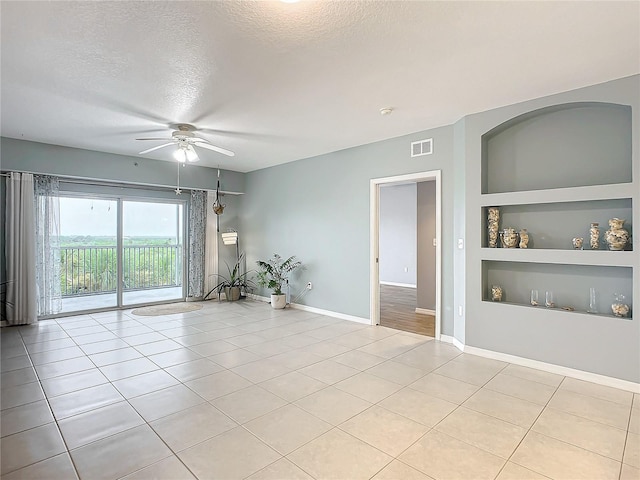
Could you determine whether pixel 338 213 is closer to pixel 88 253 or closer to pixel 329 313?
pixel 329 313

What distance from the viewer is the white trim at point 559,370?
302 centimetres

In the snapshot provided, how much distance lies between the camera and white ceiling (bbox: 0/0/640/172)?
7.06 ft

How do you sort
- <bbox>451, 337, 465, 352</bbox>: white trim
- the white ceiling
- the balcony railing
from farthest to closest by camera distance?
the balcony railing
<bbox>451, 337, 465, 352</bbox>: white trim
the white ceiling

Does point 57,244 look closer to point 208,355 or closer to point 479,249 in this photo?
point 208,355

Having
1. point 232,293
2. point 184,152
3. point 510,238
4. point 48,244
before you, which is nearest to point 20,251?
point 48,244

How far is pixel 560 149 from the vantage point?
3555 millimetres

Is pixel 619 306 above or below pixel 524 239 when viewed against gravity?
below

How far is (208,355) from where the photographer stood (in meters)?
3.89

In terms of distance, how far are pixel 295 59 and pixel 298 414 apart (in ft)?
Answer: 8.99

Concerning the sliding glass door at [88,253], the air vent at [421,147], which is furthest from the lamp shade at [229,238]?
the air vent at [421,147]

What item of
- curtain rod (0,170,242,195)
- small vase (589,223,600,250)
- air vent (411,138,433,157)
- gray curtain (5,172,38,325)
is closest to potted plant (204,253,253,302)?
curtain rod (0,170,242,195)

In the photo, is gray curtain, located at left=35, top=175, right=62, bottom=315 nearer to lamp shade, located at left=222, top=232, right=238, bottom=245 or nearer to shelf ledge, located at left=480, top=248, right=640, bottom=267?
lamp shade, located at left=222, top=232, right=238, bottom=245

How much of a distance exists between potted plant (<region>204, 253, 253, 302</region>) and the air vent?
457cm

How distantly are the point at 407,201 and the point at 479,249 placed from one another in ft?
18.6
